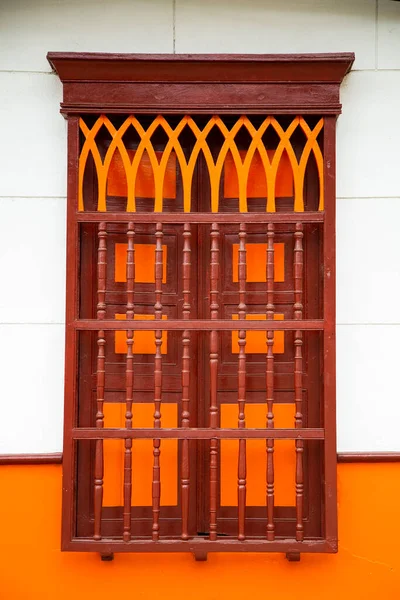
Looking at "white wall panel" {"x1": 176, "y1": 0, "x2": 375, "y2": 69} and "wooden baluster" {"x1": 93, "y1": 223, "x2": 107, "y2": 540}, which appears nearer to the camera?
"wooden baluster" {"x1": 93, "y1": 223, "x2": 107, "y2": 540}

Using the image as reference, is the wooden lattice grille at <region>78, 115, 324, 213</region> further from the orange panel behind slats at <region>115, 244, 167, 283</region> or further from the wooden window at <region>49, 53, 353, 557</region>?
the orange panel behind slats at <region>115, 244, 167, 283</region>

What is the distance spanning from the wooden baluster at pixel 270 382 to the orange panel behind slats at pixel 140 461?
0.43 metres

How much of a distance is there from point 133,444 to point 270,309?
2.81 ft

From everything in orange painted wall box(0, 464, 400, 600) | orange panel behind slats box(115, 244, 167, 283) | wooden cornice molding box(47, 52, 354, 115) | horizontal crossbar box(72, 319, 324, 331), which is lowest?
orange painted wall box(0, 464, 400, 600)

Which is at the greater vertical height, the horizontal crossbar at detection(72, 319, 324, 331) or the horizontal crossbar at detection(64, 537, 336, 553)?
the horizontal crossbar at detection(72, 319, 324, 331)

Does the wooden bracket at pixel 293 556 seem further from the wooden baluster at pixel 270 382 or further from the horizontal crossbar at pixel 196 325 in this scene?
the horizontal crossbar at pixel 196 325

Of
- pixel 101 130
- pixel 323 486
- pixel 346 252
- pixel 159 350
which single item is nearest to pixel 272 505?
pixel 323 486

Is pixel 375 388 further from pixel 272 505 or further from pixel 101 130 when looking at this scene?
pixel 101 130

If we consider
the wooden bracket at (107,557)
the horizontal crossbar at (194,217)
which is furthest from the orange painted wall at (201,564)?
the horizontal crossbar at (194,217)

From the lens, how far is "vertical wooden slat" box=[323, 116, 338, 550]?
2242 mm

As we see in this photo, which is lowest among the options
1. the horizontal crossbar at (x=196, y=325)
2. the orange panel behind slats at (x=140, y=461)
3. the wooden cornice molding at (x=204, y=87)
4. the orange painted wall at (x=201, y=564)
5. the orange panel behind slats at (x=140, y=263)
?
the orange painted wall at (x=201, y=564)

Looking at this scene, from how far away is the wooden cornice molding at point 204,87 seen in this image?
7.36 ft

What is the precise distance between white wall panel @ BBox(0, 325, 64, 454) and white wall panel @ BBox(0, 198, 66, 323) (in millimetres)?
72

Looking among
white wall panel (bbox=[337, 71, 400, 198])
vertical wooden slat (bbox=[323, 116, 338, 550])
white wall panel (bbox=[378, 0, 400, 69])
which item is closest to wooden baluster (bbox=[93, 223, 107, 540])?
vertical wooden slat (bbox=[323, 116, 338, 550])
